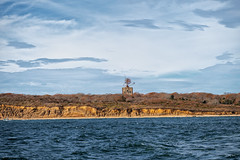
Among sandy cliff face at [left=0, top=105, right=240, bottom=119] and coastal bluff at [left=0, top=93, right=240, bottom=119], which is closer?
sandy cliff face at [left=0, top=105, right=240, bottom=119]

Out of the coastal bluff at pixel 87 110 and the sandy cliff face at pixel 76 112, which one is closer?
the sandy cliff face at pixel 76 112

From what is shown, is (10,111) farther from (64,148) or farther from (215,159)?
(215,159)

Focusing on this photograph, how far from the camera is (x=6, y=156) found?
81.0ft

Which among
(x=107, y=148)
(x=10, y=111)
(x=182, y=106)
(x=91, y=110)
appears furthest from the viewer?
(x=182, y=106)

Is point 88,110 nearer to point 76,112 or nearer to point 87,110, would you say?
point 87,110

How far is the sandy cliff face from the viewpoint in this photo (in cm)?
11094

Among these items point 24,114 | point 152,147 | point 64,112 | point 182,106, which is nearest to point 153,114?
point 182,106

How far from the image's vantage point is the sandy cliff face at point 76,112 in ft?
364

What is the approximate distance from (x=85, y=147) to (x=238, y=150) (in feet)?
46.8

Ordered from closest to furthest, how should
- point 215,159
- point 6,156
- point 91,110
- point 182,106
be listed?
point 215,159, point 6,156, point 91,110, point 182,106

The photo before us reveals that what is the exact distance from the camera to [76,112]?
116688mm

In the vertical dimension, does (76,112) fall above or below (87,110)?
below

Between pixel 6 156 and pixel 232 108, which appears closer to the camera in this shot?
pixel 6 156

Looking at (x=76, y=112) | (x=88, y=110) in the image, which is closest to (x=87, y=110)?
(x=88, y=110)
